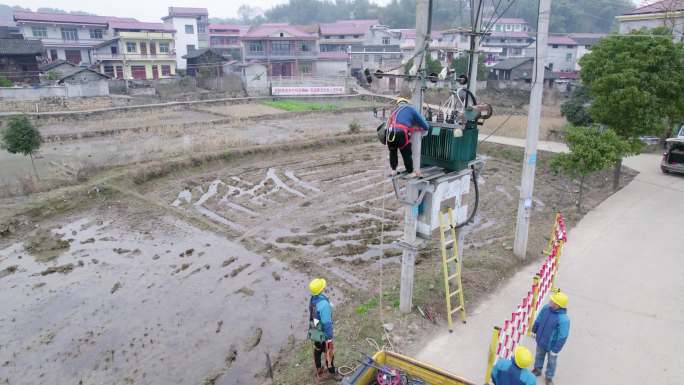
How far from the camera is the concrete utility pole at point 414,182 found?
19.8ft

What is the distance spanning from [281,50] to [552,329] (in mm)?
45164

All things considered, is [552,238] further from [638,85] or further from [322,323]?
[638,85]

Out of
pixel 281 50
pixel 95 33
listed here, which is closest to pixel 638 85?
pixel 281 50

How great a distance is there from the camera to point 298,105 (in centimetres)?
3488

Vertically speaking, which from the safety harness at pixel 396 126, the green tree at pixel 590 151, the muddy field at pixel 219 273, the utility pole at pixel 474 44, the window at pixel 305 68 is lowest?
the muddy field at pixel 219 273

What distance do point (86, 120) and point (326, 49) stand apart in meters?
33.3

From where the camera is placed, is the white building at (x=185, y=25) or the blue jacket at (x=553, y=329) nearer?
the blue jacket at (x=553, y=329)

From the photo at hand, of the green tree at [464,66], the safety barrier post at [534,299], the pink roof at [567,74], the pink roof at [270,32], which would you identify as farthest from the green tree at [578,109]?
the pink roof at [270,32]

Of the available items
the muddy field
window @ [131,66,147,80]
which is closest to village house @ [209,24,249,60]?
window @ [131,66,147,80]

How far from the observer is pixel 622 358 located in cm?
623

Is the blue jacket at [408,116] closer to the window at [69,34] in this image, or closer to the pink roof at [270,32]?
the pink roof at [270,32]

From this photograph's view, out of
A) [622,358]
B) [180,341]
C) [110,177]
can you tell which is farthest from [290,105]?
[622,358]

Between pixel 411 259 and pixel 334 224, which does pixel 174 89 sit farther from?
pixel 411 259

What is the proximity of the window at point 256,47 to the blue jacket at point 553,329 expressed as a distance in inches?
1759
